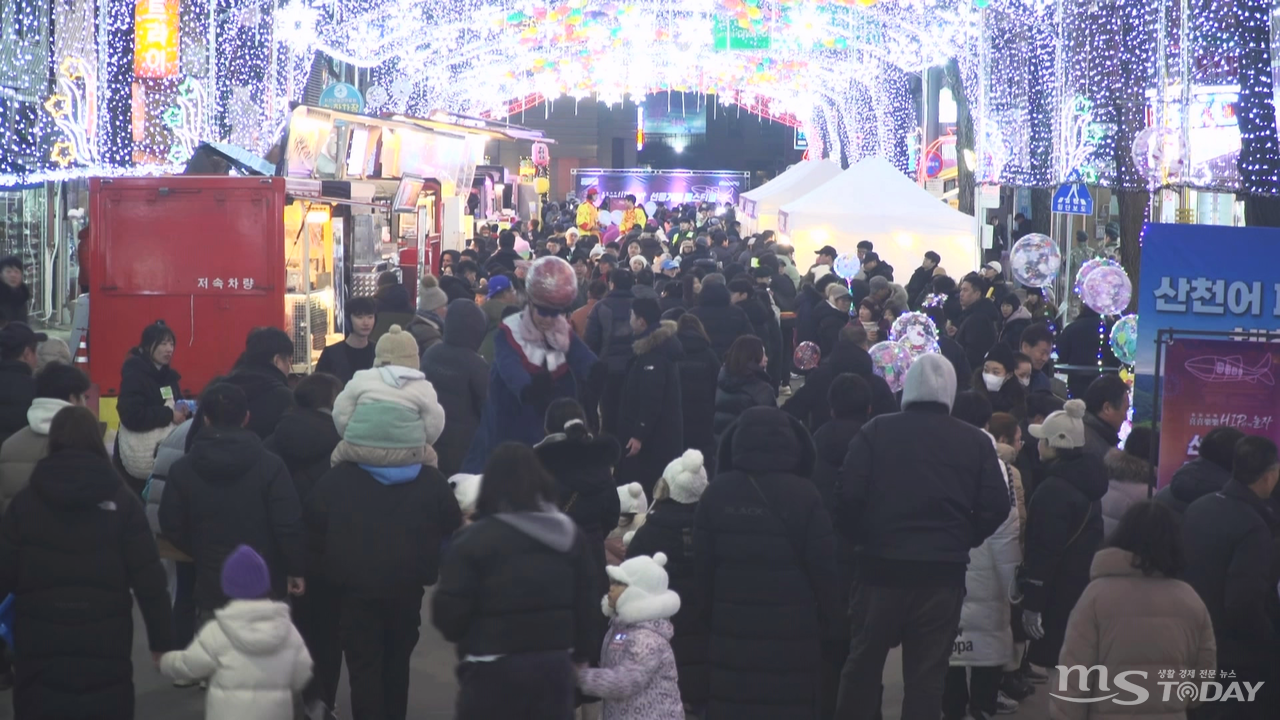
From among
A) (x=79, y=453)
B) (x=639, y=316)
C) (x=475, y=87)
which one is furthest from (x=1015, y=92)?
(x=475, y=87)

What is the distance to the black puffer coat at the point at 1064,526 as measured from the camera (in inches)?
238

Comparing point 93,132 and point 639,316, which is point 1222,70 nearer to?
point 639,316

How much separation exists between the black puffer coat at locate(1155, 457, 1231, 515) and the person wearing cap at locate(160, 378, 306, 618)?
334cm

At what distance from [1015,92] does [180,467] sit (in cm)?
1673

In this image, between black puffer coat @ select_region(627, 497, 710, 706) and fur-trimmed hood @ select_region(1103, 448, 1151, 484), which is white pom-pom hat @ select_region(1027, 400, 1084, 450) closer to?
fur-trimmed hood @ select_region(1103, 448, 1151, 484)

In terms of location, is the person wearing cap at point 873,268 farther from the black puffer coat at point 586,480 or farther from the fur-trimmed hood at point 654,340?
the black puffer coat at point 586,480

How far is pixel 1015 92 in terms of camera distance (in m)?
20.5

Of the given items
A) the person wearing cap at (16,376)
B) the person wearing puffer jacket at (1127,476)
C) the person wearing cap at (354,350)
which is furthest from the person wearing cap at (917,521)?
the person wearing cap at (354,350)

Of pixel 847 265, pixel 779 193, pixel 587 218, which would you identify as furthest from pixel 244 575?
pixel 587 218

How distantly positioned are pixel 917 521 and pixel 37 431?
378 centimetres

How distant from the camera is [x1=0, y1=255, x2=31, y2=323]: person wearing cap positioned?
12.5 metres

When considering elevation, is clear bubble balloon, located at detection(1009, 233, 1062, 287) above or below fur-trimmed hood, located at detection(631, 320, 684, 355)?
above

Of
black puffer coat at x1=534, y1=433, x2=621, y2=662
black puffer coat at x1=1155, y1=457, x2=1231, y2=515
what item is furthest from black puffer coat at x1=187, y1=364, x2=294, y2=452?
black puffer coat at x1=1155, y1=457, x2=1231, y2=515

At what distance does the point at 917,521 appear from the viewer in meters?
5.46
